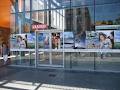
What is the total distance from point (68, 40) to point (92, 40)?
1.67m

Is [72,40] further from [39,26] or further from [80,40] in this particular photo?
[39,26]

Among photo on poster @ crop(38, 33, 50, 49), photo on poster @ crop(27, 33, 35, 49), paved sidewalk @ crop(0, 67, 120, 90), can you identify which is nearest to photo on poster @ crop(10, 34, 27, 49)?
photo on poster @ crop(27, 33, 35, 49)

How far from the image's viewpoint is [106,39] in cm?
1555

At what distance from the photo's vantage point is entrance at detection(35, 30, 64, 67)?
17.0 m

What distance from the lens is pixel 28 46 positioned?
18.2 metres

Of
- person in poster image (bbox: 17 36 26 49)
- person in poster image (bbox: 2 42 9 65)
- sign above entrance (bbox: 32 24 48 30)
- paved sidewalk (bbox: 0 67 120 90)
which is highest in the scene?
sign above entrance (bbox: 32 24 48 30)

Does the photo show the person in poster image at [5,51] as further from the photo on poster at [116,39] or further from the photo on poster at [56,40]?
the photo on poster at [116,39]

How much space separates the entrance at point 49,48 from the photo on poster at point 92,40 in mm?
1879

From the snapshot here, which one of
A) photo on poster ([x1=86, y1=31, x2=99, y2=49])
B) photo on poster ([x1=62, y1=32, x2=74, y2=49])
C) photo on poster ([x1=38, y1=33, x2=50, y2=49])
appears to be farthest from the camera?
photo on poster ([x1=38, y1=33, x2=50, y2=49])

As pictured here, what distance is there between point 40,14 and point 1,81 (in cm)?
673

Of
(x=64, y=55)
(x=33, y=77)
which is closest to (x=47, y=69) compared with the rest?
(x=64, y=55)

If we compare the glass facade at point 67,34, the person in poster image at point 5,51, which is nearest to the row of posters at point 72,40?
the glass facade at point 67,34

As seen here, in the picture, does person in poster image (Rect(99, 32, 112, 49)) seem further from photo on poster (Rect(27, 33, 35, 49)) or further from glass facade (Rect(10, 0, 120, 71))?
photo on poster (Rect(27, 33, 35, 49))

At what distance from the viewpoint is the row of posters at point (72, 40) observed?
15.4 meters
